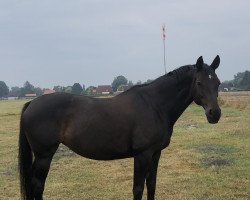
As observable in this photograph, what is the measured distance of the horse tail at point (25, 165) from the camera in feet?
18.6

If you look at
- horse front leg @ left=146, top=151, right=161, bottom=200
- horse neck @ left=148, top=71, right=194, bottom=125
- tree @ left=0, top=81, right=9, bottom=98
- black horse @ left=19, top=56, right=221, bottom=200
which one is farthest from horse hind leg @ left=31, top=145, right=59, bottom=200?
tree @ left=0, top=81, right=9, bottom=98

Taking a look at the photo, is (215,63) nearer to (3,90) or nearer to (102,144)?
(102,144)

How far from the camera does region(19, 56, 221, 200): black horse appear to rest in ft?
17.4

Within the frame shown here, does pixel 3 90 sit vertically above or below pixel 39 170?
above

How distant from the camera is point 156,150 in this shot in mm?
5418

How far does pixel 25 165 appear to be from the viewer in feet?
18.8

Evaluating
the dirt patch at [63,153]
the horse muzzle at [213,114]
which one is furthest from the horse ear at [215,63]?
the dirt patch at [63,153]

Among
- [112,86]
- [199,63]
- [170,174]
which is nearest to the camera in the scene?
[199,63]

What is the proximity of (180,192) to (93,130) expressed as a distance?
2.79m

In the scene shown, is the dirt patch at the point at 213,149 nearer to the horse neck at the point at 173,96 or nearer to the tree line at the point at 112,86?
the horse neck at the point at 173,96

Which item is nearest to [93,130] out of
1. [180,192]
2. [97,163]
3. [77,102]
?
[77,102]

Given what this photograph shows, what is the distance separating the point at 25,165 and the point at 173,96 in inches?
99.4

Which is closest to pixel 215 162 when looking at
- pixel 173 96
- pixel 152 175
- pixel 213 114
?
pixel 152 175

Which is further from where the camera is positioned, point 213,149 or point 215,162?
point 213,149
